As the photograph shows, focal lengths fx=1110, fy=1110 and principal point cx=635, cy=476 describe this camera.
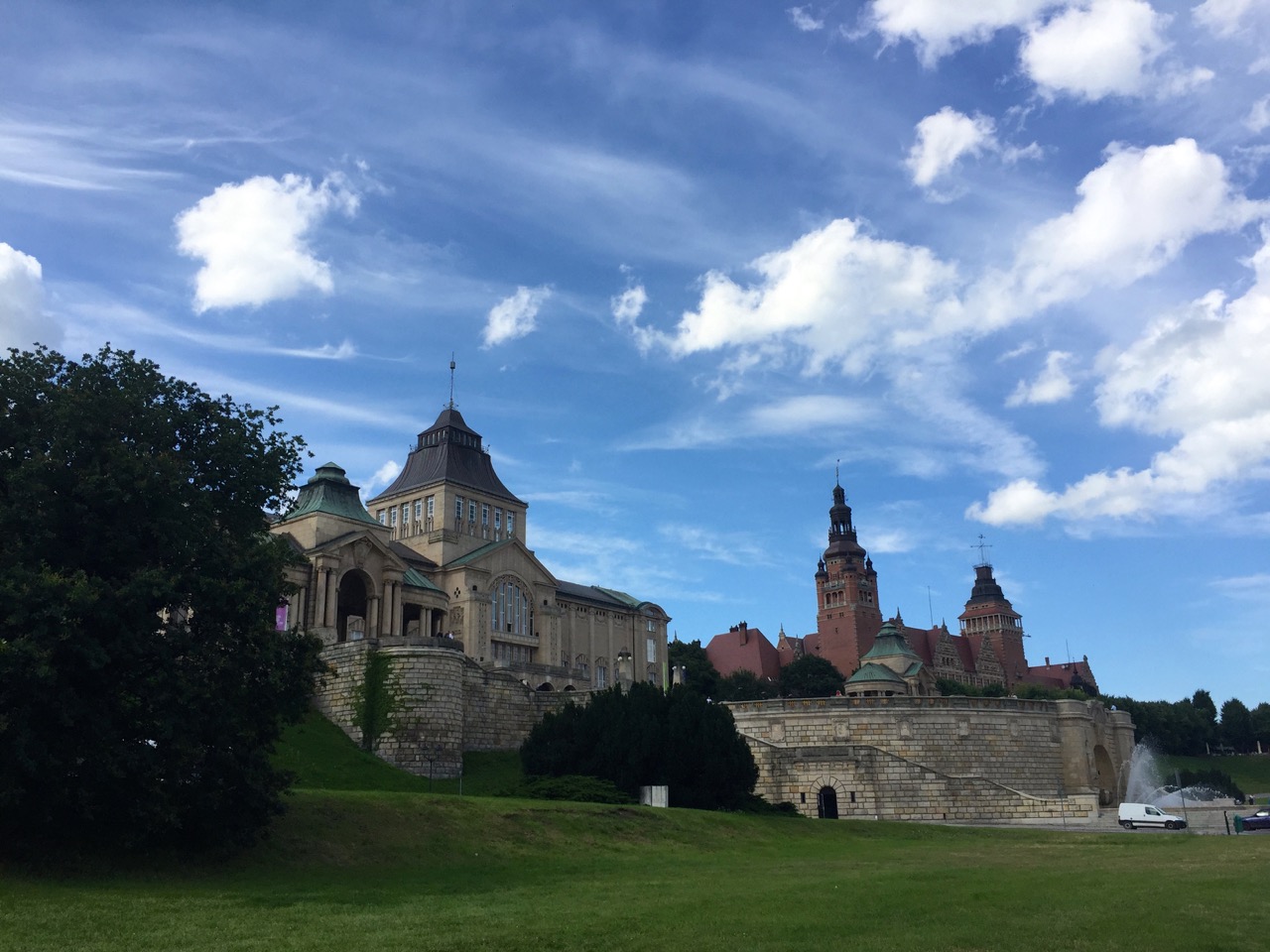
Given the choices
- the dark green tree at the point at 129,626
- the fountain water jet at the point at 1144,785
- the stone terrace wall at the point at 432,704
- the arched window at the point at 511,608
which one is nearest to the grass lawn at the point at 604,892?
the dark green tree at the point at 129,626

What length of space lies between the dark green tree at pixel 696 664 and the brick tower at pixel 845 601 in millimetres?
28788

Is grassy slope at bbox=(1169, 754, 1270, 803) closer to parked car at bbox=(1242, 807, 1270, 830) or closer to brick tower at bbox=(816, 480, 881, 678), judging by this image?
brick tower at bbox=(816, 480, 881, 678)

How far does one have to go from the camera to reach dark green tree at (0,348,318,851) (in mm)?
22500

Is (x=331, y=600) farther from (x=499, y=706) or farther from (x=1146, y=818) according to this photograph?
(x=1146, y=818)

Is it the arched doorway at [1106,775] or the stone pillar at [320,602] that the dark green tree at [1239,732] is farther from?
the stone pillar at [320,602]

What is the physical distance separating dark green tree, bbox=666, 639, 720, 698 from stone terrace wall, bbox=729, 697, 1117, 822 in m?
47.2

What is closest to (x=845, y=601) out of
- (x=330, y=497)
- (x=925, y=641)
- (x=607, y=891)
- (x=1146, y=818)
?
(x=925, y=641)

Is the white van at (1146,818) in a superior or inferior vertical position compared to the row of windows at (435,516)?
inferior

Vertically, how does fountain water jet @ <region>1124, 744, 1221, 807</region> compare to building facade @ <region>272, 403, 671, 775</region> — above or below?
below

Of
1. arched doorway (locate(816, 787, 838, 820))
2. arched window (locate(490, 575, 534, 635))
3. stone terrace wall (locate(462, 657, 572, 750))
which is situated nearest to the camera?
arched doorway (locate(816, 787, 838, 820))

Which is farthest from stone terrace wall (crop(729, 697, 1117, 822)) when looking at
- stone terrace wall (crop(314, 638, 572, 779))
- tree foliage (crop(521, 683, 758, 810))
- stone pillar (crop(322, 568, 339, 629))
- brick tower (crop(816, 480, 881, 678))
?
brick tower (crop(816, 480, 881, 678))

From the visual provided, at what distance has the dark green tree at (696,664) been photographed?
108 meters

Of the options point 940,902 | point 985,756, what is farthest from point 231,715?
point 985,756

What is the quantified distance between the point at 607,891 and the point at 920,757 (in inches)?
1424
